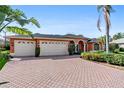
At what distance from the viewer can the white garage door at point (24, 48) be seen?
29.0 meters

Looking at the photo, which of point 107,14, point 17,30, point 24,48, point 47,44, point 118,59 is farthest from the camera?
point 47,44

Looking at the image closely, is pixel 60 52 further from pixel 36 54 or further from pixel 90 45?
pixel 90 45

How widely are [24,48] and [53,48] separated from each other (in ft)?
17.8

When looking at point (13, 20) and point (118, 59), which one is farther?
point (118, 59)

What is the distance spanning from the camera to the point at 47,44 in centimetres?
3250

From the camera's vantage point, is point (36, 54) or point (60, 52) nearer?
point (36, 54)

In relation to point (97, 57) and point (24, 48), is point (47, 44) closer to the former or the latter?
point (24, 48)

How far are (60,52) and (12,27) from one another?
2577 centimetres

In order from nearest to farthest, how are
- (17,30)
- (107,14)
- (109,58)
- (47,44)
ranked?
(17,30)
(109,58)
(107,14)
(47,44)

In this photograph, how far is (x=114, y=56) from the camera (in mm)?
17750

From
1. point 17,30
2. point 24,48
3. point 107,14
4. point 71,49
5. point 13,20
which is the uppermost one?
point 107,14

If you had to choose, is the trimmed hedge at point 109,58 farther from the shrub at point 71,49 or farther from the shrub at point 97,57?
the shrub at point 71,49

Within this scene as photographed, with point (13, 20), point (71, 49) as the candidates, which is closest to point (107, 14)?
point (71, 49)
